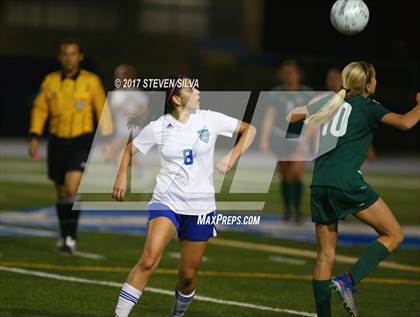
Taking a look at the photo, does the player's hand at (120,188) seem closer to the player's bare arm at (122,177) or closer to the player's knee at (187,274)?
the player's bare arm at (122,177)

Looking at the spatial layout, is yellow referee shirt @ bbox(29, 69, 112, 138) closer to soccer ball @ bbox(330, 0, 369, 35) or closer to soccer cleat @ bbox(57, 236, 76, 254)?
soccer cleat @ bbox(57, 236, 76, 254)

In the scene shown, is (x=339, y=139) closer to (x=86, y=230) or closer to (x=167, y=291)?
(x=167, y=291)

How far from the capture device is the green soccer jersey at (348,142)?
8781mm

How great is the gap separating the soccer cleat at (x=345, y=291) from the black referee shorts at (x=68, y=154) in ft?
17.4

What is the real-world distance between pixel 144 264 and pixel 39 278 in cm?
338

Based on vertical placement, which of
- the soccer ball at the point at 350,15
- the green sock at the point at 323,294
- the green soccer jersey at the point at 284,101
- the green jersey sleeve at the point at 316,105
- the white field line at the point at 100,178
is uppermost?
the soccer ball at the point at 350,15

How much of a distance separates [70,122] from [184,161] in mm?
4927

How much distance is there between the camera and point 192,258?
342 inches

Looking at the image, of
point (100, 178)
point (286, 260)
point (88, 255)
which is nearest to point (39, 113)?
point (88, 255)

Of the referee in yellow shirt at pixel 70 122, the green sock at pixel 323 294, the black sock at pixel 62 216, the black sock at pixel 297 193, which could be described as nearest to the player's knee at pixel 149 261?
the green sock at pixel 323 294

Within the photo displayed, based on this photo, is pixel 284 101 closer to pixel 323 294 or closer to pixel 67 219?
pixel 67 219

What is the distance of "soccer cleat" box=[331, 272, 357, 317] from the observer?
28.3 feet

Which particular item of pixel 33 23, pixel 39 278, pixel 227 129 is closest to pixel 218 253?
pixel 39 278

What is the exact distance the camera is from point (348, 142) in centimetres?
886
